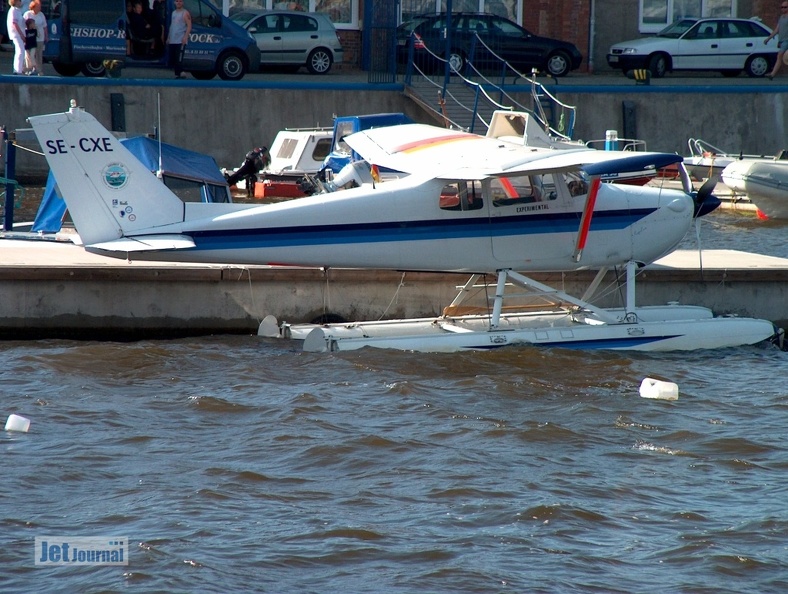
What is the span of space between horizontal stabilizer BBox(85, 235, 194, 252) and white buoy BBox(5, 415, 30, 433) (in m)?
1.94

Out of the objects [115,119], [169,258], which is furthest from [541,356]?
[115,119]

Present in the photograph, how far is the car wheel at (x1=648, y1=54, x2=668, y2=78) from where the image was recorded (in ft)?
96.1

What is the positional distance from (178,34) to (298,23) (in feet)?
13.6

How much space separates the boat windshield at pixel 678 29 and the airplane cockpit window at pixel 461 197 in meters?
20.8

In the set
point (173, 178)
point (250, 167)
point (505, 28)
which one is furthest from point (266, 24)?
point (173, 178)

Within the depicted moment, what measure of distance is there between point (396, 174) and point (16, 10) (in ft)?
35.5

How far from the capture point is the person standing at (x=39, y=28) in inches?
912

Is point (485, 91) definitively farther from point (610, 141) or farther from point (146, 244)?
point (146, 244)

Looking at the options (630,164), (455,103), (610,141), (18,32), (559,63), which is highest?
(18,32)

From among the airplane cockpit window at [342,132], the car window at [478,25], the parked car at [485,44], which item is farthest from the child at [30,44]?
the car window at [478,25]

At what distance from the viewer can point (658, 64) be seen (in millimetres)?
29297

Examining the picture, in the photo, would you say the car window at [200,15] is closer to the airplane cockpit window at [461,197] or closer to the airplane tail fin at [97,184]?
the airplane tail fin at [97,184]

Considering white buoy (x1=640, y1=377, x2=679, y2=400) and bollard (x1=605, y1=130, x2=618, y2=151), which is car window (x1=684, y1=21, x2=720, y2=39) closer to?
bollard (x1=605, y1=130, x2=618, y2=151)

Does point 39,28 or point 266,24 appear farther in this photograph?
point 266,24
